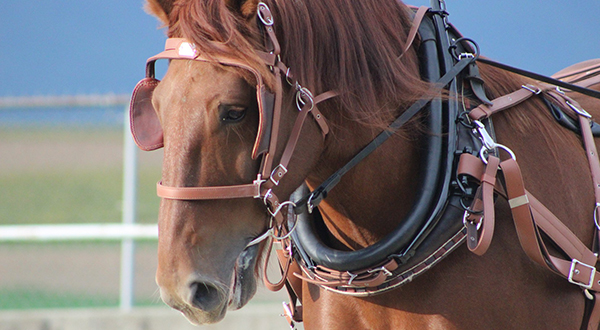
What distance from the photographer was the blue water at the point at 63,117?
4352mm

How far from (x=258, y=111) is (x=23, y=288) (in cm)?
450

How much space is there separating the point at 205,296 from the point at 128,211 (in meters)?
3.11

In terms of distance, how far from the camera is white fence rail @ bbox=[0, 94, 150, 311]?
4.18 m

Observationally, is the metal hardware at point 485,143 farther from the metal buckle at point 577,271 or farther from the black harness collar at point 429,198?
the metal buckle at point 577,271

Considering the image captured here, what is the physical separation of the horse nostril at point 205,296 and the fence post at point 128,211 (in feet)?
10.0

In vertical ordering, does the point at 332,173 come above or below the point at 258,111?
below

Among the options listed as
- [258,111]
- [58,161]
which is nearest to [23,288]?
[58,161]

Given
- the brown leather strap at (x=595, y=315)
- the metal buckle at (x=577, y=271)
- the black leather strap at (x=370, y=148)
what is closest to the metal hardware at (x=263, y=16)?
the black leather strap at (x=370, y=148)

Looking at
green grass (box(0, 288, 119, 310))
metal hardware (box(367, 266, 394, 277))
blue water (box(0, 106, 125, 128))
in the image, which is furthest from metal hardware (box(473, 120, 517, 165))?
green grass (box(0, 288, 119, 310))

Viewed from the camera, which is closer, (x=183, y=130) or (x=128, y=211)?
(x=183, y=130)

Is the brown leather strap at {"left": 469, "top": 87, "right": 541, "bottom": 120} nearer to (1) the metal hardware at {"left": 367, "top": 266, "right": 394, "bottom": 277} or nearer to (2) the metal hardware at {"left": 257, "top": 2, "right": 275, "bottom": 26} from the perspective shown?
(1) the metal hardware at {"left": 367, "top": 266, "right": 394, "bottom": 277}

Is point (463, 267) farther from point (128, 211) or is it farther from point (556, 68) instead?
point (556, 68)

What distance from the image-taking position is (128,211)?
13.9ft

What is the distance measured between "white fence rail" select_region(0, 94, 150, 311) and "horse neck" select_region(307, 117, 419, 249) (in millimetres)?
2791
